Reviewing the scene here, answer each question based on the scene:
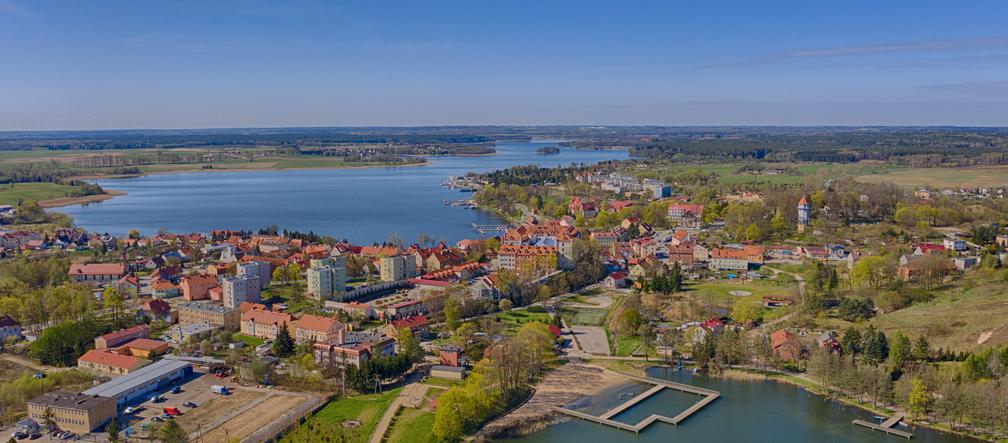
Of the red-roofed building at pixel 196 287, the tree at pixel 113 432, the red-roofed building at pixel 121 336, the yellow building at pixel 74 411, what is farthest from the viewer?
the red-roofed building at pixel 196 287

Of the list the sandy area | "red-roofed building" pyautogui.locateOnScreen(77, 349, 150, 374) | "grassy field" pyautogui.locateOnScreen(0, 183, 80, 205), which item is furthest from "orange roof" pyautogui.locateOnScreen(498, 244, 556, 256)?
"grassy field" pyautogui.locateOnScreen(0, 183, 80, 205)

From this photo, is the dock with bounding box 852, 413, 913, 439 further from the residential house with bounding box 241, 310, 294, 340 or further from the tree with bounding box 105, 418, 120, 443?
the residential house with bounding box 241, 310, 294, 340

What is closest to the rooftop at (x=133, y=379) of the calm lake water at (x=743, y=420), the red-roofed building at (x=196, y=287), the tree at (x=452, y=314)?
the tree at (x=452, y=314)

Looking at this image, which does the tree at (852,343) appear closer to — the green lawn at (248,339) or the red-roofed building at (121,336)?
the green lawn at (248,339)

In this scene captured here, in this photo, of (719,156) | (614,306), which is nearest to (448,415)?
(614,306)

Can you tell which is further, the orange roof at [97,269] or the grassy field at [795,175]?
the grassy field at [795,175]

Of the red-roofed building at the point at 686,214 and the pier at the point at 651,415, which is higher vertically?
the red-roofed building at the point at 686,214
